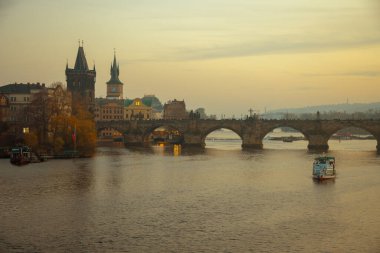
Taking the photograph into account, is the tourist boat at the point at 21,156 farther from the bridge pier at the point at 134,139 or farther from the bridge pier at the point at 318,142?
the bridge pier at the point at 318,142

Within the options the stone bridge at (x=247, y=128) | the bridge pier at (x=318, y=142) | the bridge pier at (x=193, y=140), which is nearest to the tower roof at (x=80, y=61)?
the stone bridge at (x=247, y=128)

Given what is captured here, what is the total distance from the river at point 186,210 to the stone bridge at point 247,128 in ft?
151

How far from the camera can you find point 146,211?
43219 millimetres

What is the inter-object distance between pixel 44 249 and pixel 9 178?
102 feet

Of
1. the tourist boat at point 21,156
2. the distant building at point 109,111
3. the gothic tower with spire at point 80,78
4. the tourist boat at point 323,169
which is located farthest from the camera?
the distant building at point 109,111

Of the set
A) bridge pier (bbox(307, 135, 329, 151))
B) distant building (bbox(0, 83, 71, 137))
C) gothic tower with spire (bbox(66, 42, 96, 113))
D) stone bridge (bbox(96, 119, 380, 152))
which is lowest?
bridge pier (bbox(307, 135, 329, 151))

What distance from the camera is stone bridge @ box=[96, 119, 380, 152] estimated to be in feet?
385

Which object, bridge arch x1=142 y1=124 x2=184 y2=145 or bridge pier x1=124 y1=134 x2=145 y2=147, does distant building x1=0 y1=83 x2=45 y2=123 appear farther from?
bridge arch x1=142 y1=124 x2=184 y2=145

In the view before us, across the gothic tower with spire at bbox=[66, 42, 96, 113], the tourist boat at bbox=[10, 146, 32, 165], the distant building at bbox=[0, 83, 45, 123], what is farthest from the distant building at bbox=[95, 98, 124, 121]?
the tourist boat at bbox=[10, 146, 32, 165]

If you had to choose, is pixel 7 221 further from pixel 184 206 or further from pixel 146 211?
pixel 184 206

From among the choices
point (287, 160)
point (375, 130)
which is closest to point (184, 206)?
point (287, 160)

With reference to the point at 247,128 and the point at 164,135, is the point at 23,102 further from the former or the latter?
the point at 247,128

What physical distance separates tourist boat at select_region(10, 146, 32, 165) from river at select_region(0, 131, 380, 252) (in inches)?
200

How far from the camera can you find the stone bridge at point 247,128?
11744 centimetres
